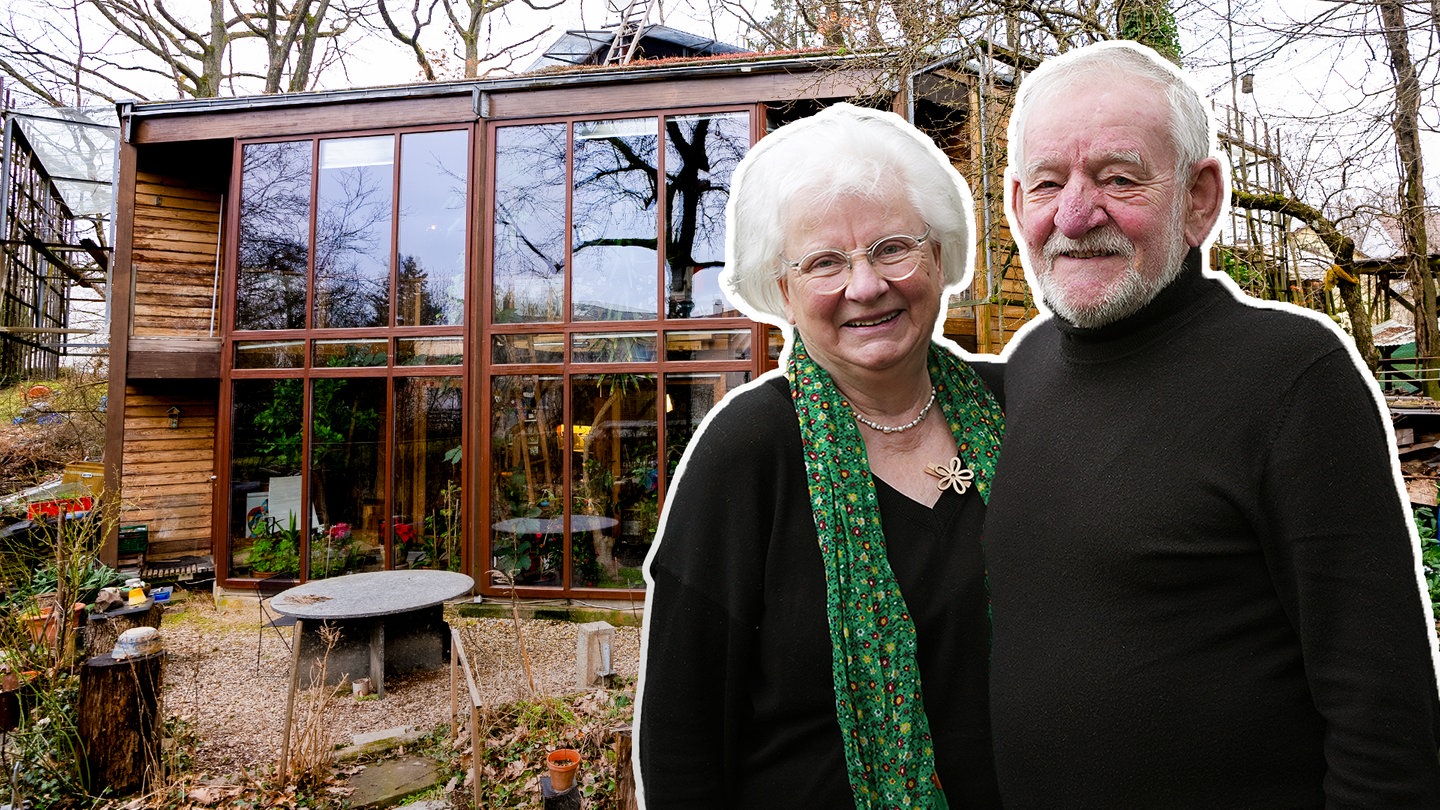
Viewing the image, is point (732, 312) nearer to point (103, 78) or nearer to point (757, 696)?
point (757, 696)

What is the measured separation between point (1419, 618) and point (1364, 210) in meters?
6.33

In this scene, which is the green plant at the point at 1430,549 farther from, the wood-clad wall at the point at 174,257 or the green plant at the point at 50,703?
the wood-clad wall at the point at 174,257

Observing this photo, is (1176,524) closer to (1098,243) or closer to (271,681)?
(1098,243)

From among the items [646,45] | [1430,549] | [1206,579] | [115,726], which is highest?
[646,45]

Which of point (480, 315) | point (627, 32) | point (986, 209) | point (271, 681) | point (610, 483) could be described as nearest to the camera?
point (986, 209)

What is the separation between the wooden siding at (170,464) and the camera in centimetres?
859

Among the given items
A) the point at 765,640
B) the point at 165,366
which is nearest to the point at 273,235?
the point at 165,366

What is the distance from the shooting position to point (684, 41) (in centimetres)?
1093

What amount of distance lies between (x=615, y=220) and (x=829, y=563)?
6.65 metres

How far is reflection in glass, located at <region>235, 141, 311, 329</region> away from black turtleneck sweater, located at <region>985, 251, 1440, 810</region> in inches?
325

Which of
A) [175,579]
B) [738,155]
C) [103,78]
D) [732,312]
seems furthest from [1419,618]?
[103,78]

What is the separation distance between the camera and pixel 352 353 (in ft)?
25.3

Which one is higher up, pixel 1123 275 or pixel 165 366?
pixel 165 366

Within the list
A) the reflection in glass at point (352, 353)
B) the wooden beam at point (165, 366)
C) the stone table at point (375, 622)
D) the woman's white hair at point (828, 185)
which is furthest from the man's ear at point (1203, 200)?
the wooden beam at point (165, 366)
